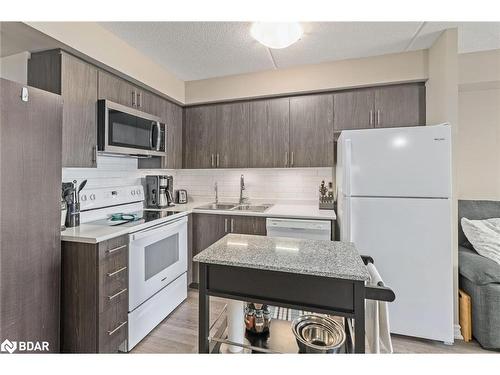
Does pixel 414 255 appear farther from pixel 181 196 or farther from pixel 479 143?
pixel 181 196

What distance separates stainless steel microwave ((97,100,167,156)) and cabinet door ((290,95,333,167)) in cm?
138

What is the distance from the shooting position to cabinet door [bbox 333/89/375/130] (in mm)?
2486

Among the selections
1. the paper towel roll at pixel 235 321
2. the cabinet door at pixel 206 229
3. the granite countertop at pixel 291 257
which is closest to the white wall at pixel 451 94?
the granite countertop at pixel 291 257

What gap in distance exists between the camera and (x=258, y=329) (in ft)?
4.61

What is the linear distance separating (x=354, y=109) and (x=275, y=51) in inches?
37.6

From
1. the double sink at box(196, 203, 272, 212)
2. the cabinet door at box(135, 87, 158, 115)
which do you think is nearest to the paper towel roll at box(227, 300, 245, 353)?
the double sink at box(196, 203, 272, 212)

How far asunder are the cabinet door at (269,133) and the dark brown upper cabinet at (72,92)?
5.03 ft

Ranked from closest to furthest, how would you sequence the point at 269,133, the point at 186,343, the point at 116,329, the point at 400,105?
the point at 116,329
the point at 186,343
the point at 400,105
the point at 269,133

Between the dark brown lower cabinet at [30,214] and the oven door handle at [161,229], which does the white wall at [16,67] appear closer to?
the dark brown lower cabinet at [30,214]

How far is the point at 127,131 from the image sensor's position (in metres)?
2.15

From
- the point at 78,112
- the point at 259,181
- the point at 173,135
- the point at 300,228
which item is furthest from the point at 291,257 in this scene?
the point at 173,135

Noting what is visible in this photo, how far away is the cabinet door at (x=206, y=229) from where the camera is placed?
8.60 ft

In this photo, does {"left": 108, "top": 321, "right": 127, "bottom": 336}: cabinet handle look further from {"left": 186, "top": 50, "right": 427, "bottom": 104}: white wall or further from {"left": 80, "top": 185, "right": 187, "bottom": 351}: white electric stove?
{"left": 186, "top": 50, "right": 427, "bottom": 104}: white wall

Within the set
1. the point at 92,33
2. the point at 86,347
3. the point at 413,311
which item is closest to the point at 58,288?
the point at 86,347
